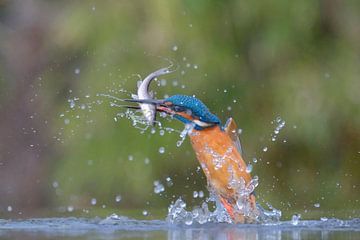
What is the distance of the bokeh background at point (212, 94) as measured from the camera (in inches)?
272

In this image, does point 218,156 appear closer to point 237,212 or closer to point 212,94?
point 237,212

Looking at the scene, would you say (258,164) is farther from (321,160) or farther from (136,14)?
(136,14)

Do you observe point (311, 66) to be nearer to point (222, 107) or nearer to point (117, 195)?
point (222, 107)

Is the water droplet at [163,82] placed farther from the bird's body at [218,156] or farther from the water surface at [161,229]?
the bird's body at [218,156]

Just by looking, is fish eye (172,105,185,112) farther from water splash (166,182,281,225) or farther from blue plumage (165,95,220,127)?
water splash (166,182,281,225)

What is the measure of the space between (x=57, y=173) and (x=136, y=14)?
761mm

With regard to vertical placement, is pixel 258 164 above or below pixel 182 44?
below

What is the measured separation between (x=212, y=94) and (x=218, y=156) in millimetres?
1379

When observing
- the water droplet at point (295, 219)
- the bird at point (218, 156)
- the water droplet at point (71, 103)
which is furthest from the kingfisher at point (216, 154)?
the water droplet at point (71, 103)

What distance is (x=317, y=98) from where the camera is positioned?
6.89 metres

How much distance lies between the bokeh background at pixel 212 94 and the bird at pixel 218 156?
3.94 ft

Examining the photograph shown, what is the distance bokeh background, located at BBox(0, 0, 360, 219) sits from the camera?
6906mm

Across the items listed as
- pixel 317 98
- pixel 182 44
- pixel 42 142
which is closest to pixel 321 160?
pixel 317 98

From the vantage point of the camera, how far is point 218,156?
554 cm
